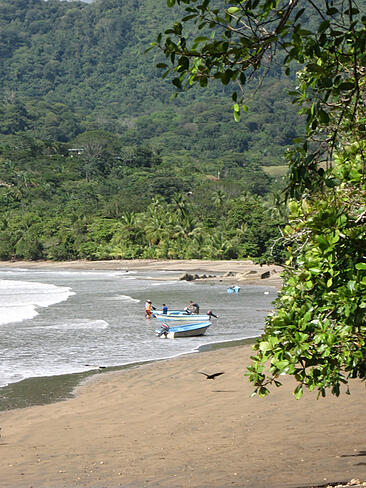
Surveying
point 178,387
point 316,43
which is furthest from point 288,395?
point 316,43

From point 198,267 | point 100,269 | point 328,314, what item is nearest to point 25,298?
point 198,267

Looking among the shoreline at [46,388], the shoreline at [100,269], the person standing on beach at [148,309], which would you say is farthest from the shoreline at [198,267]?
the shoreline at [46,388]

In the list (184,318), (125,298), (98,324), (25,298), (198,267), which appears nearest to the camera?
(98,324)

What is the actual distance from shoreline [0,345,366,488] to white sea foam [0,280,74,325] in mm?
16586

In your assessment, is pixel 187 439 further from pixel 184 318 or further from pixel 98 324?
pixel 184 318

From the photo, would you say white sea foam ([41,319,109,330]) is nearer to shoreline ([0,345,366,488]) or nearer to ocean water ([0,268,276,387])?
ocean water ([0,268,276,387])

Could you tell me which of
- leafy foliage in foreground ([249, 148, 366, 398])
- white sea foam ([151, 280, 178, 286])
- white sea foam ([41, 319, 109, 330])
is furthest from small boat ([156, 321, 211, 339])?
white sea foam ([151, 280, 178, 286])

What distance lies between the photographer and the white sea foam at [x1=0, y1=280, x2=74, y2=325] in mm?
30034

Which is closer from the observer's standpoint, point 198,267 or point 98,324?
point 98,324

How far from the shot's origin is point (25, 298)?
38.4m

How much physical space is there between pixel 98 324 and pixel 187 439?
58.5 ft

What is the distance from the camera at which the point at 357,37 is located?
3.49m

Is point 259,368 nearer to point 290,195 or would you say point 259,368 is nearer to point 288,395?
point 290,195

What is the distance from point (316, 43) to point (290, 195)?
1005mm
